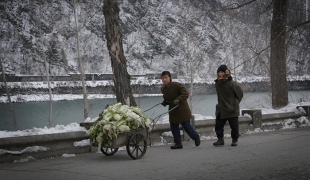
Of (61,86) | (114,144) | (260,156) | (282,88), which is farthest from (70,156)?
(61,86)

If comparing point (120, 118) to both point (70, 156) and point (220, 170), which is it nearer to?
point (70, 156)

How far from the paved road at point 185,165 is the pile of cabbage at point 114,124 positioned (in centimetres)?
40

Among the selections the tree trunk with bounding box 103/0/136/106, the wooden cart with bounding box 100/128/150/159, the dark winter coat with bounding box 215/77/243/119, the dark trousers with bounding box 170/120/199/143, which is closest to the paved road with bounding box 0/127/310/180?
the wooden cart with bounding box 100/128/150/159

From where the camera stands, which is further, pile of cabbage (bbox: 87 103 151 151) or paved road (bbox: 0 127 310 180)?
pile of cabbage (bbox: 87 103 151 151)

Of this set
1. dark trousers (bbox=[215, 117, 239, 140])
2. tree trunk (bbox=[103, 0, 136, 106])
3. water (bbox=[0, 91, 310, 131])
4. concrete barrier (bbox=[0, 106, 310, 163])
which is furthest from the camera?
water (bbox=[0, 91, 310, 131])

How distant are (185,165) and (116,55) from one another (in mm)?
4706

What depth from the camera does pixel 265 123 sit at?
10695 mm

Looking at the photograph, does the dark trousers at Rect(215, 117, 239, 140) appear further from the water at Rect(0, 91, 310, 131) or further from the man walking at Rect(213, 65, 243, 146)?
the water at Rect(0, 91, 310, 131)

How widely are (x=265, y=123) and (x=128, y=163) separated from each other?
20.6 ft

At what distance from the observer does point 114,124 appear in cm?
604

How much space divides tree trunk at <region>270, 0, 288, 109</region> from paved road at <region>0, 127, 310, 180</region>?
645cm

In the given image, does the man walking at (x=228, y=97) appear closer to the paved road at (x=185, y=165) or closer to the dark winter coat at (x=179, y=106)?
the paved road at (x=185, y=165)

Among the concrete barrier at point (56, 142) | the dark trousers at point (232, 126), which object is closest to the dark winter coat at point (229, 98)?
the dark trousers at point (232, 126)

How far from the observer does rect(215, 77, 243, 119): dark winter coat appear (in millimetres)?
7426
